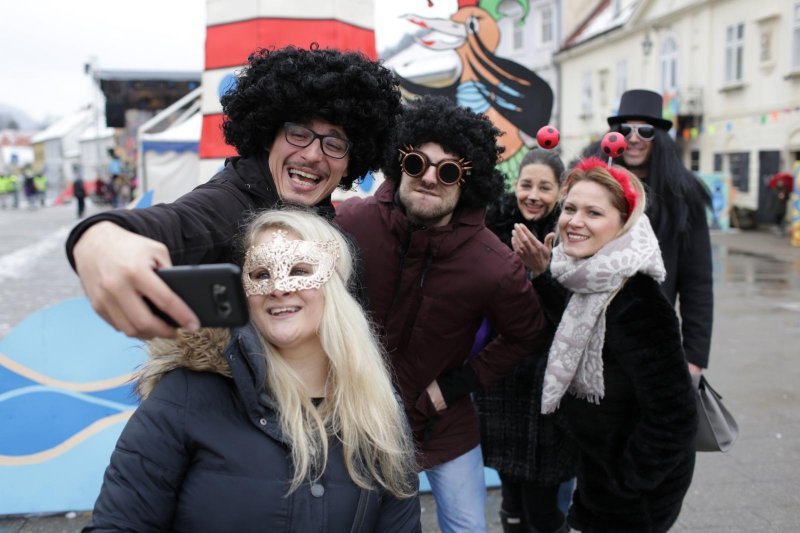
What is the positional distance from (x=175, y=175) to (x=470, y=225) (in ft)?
32.1

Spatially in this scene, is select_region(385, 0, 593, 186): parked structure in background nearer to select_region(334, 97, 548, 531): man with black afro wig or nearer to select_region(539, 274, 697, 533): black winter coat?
select_region(334, 97, 548, 531): man with black afro wig

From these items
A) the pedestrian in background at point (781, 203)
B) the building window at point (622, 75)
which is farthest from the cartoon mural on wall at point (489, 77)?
the building window at point (622, 75)

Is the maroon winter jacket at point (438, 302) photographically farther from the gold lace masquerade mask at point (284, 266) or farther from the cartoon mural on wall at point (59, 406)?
the cartoon mural on wall at point (59, 406)

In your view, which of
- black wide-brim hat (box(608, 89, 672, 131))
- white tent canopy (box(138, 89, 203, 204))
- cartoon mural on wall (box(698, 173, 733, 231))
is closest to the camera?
black wide-brim hat (box(608, 89, 672, 131))

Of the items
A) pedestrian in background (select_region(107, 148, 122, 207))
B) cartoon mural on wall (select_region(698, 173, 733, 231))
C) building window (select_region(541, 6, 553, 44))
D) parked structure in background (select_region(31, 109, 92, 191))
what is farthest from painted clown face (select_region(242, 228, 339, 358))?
parked structure in background (select_region(31, 109, 92, 191))

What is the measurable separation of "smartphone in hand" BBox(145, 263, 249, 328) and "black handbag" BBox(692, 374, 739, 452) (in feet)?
6.75

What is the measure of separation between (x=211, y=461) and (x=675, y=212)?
2.30 metres

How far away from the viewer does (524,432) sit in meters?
2.77

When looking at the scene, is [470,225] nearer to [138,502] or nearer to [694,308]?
[694,308]

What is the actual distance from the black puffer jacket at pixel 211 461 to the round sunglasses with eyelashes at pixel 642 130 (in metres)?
2.18

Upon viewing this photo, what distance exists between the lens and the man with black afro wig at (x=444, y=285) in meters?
2.37

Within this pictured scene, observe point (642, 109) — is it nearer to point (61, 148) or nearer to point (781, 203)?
point (781, 203)

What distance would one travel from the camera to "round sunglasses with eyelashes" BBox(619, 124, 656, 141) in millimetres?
3008

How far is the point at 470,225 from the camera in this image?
2.46 m
